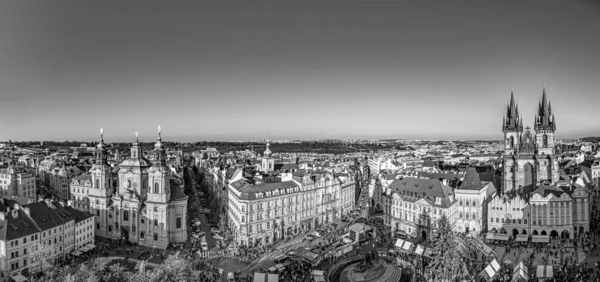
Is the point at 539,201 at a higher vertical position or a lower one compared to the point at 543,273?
higher

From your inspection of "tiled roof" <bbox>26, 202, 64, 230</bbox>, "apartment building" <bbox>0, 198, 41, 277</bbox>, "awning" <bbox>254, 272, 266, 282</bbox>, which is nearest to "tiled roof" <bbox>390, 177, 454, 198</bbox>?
"awning" <bbox>254, 272, 266, 282</bbox>

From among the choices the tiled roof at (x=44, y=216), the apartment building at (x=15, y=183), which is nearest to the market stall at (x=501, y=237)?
the tiled roof at (x=44, y=216)

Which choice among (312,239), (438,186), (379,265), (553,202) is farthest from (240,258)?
(553,202)

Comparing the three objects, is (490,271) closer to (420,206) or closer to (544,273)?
(544,273)

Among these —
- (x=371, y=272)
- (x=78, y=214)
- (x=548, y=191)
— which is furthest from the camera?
(x=548, y=191)

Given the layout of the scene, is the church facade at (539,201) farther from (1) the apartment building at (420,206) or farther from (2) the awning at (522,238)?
(1) the apartment building at (420,206)

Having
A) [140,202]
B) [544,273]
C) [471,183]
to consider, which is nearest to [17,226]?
[140,202]
